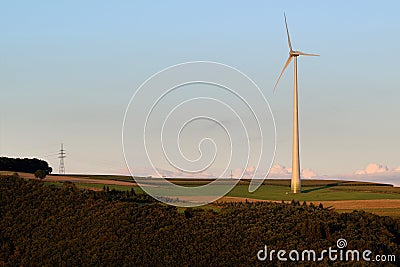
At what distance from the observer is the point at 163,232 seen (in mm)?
81438

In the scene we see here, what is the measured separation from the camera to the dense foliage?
75.2 metres

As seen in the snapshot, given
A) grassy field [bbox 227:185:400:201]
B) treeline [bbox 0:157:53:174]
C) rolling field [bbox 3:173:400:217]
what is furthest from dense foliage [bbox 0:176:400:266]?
treeline [bbox 0:157:53:174]

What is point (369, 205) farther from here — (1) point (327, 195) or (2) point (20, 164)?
(2) point (20, 164)

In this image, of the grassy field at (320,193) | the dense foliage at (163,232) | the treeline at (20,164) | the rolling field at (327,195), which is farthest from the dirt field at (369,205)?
the treeline at (20,164)

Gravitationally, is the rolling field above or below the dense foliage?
above

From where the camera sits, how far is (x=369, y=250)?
73.4 meters

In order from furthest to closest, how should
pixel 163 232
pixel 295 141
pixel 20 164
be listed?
pixel 20 164
pixel 295 141
pixel 163 232

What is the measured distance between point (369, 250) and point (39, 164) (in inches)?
3853

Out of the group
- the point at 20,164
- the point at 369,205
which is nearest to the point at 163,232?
the point at 369,205

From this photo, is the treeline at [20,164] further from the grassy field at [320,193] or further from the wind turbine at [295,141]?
the wind turbine at [295,141]

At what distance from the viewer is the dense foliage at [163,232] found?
247 ft

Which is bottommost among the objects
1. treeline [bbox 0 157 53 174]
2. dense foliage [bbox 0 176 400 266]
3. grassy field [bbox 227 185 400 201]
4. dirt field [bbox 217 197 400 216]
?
dense foliage [bbox 0 176 400 266]

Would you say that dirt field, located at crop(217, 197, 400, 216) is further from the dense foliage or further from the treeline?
the treeline

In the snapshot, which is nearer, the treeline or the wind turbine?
the wind turbine
